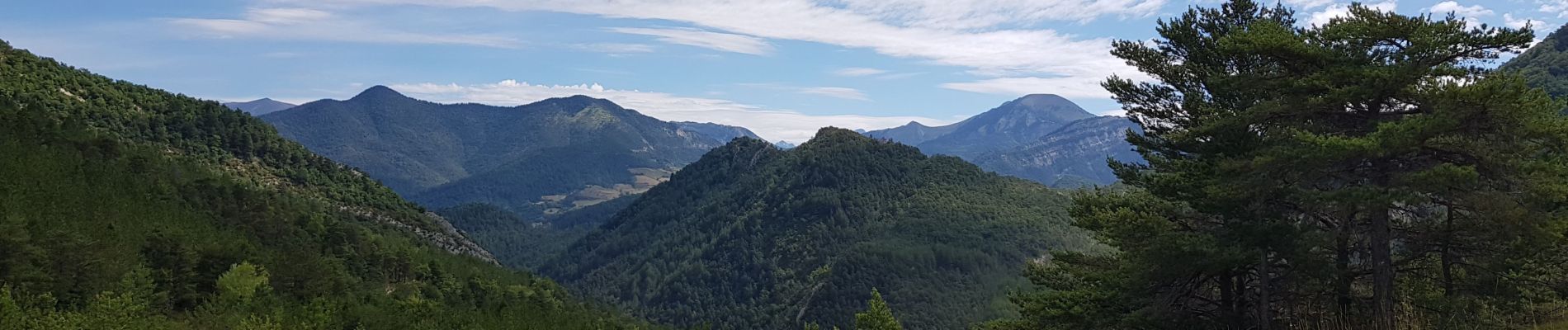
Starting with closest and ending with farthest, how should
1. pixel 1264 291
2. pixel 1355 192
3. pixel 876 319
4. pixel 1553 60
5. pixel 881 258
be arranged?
pixel 1355 192, pixel 1264 291, pixel 876 319, pixel 1553 60, pixel 881 258

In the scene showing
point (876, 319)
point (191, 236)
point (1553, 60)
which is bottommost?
point (876, 319)

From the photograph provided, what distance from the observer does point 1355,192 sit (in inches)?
610

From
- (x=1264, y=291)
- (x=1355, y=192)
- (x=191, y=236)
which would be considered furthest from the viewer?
(x=191, y=236)

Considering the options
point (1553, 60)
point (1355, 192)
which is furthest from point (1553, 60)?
point (1355, 192)

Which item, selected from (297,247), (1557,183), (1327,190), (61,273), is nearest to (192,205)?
(297,247)

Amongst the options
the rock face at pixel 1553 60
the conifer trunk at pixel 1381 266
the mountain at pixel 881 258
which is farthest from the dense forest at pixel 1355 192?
the rock face at pixel 1553 60

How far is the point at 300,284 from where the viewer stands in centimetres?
2561

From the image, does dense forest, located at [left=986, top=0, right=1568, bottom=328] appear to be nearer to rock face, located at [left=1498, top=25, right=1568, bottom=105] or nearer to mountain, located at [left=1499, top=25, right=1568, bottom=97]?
mountain, located at [left=1499, top=25, right=1568, bottom=97]

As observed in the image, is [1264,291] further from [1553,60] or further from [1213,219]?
[1553,60]

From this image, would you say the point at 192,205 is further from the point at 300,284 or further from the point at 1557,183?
the point at 1557,183

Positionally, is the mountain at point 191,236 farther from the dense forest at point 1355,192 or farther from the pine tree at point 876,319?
the dense forest at point 1355,192

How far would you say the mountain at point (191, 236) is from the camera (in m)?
17.7

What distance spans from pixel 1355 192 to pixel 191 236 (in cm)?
3104

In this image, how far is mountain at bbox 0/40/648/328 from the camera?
1767 centimetres
